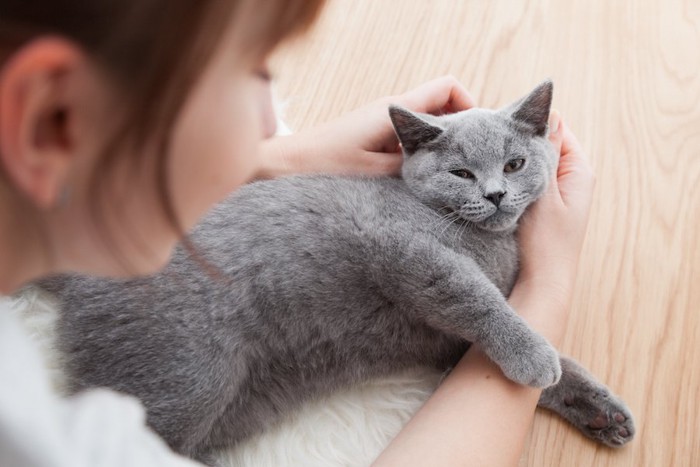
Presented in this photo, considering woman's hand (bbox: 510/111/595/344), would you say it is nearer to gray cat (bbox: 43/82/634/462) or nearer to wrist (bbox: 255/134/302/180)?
gray cat (bbox: 43/82/634/462)

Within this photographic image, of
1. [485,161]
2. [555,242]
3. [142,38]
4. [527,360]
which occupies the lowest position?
[527,360]

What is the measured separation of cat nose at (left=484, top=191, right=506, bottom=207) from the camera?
0.92m

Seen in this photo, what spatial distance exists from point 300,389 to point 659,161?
81 cm

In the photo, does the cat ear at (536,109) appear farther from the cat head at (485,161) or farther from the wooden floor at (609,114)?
the wooden floor at (609,114)

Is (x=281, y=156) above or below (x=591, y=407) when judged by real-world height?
above

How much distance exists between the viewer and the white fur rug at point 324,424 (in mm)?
875

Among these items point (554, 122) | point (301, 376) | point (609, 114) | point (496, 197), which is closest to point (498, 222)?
point (496, 197)

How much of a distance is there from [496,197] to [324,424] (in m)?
0.42

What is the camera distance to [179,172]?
1.43 ft

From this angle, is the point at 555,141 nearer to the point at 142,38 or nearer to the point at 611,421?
the point at 611,421

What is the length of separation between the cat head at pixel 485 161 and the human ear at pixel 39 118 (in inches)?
24.3

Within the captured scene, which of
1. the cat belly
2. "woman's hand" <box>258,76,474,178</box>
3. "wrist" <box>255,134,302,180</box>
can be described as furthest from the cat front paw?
"wrist" <box>255,134,302,180</box>

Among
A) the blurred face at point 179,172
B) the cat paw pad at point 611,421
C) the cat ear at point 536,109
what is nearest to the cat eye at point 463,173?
the cat ear at point 536,109

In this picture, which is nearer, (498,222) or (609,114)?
(498,222)
